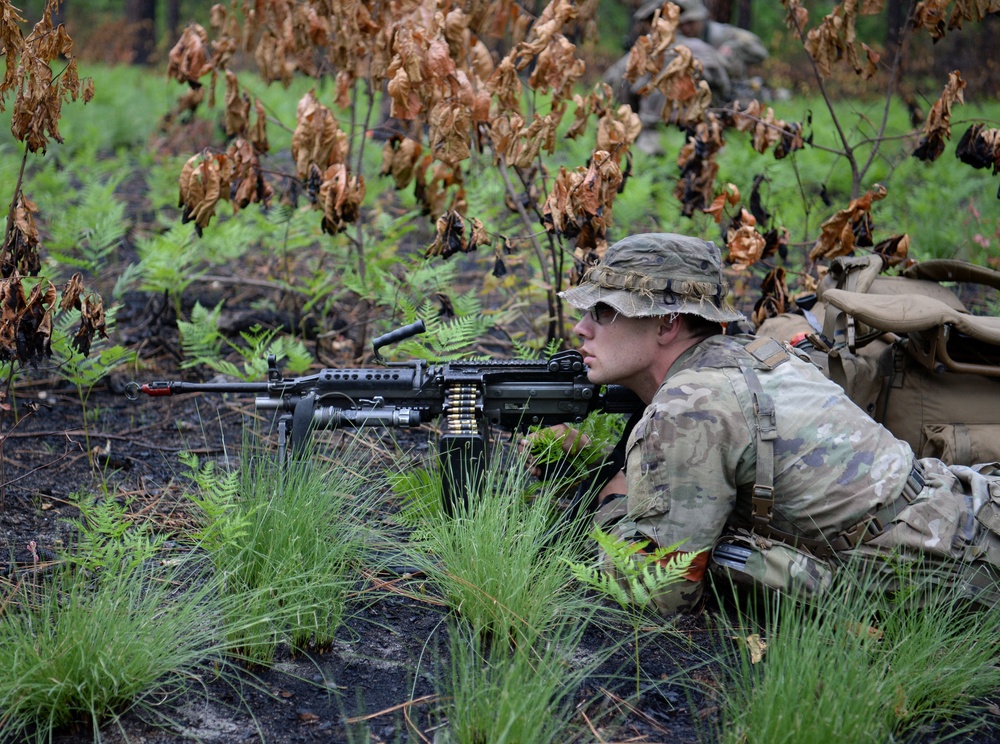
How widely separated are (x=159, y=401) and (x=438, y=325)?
1733 millimetres

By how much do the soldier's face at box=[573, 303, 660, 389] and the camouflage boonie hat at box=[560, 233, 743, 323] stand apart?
0.11 meters

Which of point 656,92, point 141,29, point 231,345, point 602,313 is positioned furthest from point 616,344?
point 141,29

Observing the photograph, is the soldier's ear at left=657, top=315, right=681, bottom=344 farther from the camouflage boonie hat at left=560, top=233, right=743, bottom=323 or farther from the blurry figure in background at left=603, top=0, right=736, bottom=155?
the blurry figure in background at left=603, top=0, right=736, bottom=155

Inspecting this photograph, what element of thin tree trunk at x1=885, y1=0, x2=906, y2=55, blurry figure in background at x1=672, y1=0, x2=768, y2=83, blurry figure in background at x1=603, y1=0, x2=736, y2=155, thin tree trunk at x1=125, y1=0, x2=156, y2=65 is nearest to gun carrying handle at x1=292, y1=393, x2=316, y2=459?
thin tree trunk at x1=885, y1=0, x2=906, y2=55

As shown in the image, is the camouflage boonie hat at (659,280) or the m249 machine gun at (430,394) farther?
the m249 machine gun at (430,394)

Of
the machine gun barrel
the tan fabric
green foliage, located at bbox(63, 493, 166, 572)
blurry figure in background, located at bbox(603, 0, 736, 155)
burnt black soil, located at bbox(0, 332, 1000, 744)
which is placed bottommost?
burnt black soil, located at bbox(0, 332, 1000, 744)

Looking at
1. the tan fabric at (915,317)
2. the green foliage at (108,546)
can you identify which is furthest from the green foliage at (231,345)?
the tan fabric at (915,317)

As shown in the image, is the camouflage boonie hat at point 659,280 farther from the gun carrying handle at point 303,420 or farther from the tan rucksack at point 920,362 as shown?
the gun carrying handle at point 303,420

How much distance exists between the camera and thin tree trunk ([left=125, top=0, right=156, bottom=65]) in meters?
20.1

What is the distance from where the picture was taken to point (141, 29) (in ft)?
66.0

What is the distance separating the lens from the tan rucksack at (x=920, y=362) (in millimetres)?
3633

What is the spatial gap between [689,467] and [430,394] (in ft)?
4.01

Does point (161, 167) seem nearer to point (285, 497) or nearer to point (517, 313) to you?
point (517, 313)

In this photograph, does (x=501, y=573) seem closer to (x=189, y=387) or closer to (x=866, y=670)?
(x=866, y=670)
